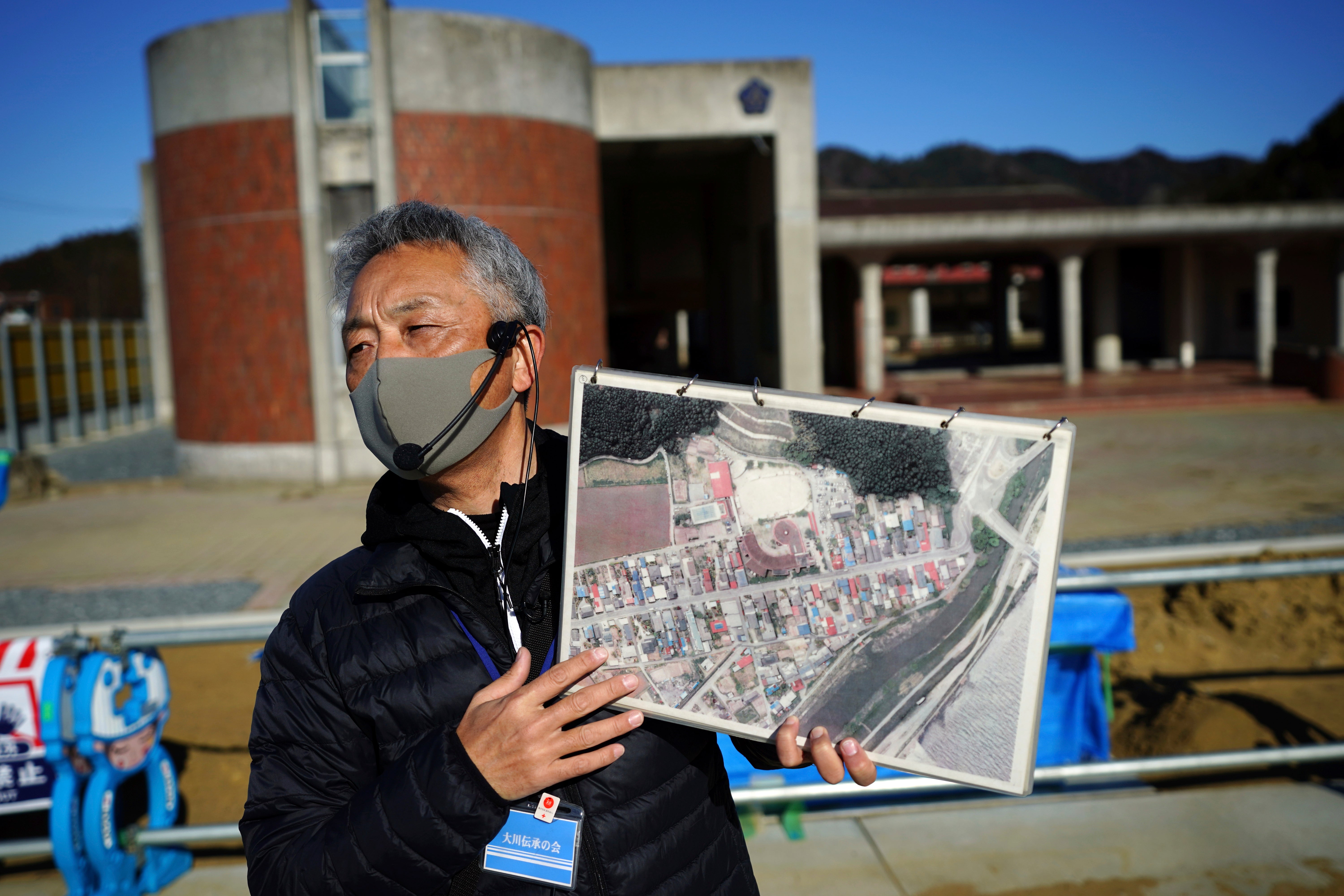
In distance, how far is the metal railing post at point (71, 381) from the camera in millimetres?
23125

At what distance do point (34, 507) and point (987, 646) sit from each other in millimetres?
15595

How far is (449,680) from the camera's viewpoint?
57.6 inches

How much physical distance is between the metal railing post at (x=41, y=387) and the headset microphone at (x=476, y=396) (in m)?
24.4

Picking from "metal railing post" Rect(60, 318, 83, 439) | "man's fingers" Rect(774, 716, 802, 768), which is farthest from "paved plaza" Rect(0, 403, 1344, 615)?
"metal railing post" Rect(60, 318, 83, 439)

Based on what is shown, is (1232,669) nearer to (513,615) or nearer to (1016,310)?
(513,615)

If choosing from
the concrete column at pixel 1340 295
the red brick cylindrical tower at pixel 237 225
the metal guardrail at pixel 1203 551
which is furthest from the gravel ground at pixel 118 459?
the concrete column at pixel 1340 295

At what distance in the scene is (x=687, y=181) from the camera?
2583 centimetres

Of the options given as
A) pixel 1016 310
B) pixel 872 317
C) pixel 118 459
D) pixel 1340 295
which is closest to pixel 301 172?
pixel 118 459

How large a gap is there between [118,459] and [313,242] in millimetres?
8309

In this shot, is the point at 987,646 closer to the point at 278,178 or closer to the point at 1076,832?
the point at 1076,832

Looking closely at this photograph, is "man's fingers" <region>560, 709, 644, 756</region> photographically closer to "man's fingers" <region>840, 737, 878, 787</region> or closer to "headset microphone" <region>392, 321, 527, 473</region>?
"man's fingers" <region>840, 737, 878, 787</region>

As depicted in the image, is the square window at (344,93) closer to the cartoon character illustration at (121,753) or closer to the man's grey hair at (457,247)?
the cartoon character illustration at (121,753)

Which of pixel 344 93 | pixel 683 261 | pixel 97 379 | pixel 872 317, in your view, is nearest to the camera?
pixel 344 93

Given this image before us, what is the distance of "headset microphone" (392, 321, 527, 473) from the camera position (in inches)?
59.7
